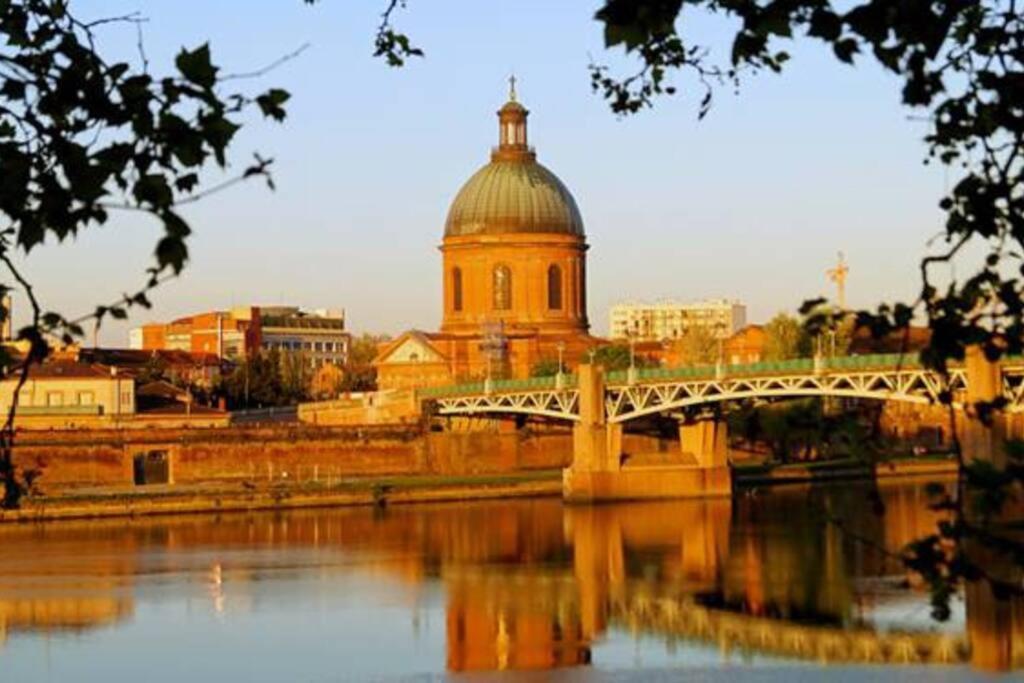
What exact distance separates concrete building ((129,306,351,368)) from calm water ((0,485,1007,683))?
270 ft

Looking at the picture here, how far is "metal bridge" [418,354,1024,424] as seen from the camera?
55625 mm

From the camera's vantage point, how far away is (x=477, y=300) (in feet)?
320

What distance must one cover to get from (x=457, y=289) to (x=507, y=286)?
2833mm

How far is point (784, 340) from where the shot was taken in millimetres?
93312

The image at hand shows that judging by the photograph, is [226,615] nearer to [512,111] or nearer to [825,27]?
[825,27]

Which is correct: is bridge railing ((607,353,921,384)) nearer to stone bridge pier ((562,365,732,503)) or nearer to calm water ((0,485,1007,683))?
stone bridge pier ((562,365,732,503))

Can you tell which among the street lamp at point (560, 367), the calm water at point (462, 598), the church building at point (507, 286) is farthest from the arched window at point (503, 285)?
the calm water at point (462, 598)

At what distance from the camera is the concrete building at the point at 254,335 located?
146m

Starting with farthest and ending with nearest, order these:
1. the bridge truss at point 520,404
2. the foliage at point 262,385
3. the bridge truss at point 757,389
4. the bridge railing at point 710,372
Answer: the foliage at point 262,385, the bridge truss at point 520,404, the bridge railing at point 710,372, the bridge truss at point 757,389

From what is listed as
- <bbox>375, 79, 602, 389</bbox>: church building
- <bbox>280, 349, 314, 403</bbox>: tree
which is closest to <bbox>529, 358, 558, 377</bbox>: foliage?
<bbox>375, 79, 602, 389</bbox>: church building

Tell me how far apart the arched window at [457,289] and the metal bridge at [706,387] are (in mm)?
15844

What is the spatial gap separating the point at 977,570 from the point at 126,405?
81.4 metres

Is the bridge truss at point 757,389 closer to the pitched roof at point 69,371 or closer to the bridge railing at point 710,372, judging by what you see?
the bridge railing at point 710,372

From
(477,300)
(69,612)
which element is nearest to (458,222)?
(477,300)
